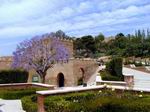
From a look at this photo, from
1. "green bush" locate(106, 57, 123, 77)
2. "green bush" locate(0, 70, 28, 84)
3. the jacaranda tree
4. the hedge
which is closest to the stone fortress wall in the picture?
"green bush" locate(106, 57, 123, 77)

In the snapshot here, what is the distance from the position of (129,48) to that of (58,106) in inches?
2599

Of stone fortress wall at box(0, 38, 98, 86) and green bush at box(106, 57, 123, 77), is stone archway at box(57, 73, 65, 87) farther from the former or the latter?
green bush at box(106, 57, 123, 77)

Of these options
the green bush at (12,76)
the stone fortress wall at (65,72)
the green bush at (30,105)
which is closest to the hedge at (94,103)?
the green bush at (30,105)

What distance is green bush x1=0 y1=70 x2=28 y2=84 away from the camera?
3278 centimetres

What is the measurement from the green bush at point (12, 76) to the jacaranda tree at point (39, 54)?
94 centimetres

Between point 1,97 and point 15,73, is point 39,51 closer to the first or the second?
point 15,73

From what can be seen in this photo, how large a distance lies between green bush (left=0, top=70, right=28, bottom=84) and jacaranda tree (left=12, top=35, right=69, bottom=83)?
0.94 meters

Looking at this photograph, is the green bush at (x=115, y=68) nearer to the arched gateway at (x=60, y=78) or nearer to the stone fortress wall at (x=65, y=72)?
the stone fortress wall at (x=65, y=72)

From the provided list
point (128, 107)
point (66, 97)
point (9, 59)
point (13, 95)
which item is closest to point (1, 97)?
point (13, 95)

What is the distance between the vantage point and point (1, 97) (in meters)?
23.3

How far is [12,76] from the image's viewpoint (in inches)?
1308

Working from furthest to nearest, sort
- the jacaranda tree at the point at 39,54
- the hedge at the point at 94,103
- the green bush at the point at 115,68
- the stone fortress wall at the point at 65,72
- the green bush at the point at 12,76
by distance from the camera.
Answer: the stone fortress wall at the point at 65,72 < the green bush at the point at 115,68 < the green bush at the point at 12,76 < the jacaranda tree at the point at 39,54 < the hedge at the point at 94,103

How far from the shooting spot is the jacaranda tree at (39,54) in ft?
103

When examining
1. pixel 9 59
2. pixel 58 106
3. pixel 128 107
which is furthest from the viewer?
pixel 9 59
